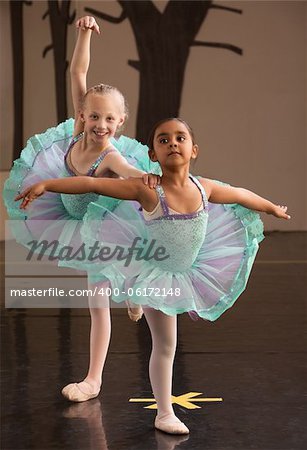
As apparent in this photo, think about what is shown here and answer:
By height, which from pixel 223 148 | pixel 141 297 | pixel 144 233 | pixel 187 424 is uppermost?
pixel 223 148

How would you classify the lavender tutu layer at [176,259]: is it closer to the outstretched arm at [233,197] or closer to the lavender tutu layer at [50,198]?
the outstretched arm at [233,197]

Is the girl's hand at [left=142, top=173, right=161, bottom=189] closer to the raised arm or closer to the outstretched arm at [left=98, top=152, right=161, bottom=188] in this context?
the outstretched arm at [left=98, top=152, right=161, bottom=188]

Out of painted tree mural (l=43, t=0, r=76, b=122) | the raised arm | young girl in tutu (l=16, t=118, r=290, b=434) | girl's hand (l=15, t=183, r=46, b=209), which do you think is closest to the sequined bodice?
young girl in tutu (l=16, t=118, r=290, b=434)

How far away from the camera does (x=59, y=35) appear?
25.7ft

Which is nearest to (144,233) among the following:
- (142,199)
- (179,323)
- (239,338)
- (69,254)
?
(142,199)

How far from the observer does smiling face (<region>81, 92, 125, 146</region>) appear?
303 centimetres

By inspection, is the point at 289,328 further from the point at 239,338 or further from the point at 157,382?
the point at 157,382

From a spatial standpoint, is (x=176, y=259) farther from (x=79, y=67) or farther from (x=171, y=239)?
(x=79, y=67)

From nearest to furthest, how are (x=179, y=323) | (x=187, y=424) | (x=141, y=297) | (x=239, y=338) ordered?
(x=141, y=297) → (x=187, y=424) → (x=239, y=338) → (x=179, y=323)

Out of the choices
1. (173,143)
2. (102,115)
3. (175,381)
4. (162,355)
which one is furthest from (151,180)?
(175,381)

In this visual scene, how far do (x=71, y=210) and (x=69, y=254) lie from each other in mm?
161

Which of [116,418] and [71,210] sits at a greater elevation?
[71,210]

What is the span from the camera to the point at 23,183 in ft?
10.8

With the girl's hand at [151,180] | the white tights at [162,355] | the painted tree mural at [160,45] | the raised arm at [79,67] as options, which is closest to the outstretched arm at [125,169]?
the girl's hand at [151,180]
